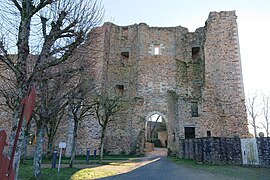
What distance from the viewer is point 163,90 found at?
65.8ft

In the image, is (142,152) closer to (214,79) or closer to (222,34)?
(214,79)

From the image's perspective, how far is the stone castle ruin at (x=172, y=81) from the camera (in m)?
17.3

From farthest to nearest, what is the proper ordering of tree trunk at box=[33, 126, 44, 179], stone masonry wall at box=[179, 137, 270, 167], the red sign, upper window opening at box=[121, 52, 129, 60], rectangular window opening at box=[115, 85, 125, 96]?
upper window opening at box=[121, 52, 129, 60] < rectangular window opening at box=[115, 85, 125, 96] < stone masonry wall at box=[179, 137, 270, 167] < tree trunk at box=[33, 126, 44, 179] < the red sign

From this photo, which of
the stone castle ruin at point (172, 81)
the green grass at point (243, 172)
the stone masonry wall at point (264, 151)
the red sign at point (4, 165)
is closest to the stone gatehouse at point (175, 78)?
the stone castle ruin at point (172, 81)

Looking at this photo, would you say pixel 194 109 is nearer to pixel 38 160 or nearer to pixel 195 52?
pixel 195 52

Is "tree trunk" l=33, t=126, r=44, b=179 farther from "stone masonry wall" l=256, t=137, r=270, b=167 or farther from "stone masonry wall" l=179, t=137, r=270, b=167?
"stone masonry wall" l=256, t=137, r=270, b=167

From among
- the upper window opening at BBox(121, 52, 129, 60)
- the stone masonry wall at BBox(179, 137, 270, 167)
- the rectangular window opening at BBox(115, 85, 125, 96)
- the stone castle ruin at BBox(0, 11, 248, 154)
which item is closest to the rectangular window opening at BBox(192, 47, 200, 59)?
the stone castle ruin at BBox(0, 11, 248, 154)

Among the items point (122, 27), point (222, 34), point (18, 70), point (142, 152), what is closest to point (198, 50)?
point (222, 34)

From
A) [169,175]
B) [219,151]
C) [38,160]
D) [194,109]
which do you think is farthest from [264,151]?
[38,160]

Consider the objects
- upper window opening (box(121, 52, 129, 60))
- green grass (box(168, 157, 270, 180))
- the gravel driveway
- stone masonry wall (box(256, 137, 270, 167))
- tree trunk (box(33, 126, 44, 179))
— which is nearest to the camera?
tree trunk (box(33, 126, 44, 179))

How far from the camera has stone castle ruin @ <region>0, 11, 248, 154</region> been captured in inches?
680

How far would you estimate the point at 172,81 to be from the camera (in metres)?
20.4

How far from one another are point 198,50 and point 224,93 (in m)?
6.51

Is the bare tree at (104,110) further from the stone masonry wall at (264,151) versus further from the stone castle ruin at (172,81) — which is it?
the stone masonry wall at (264,151)
